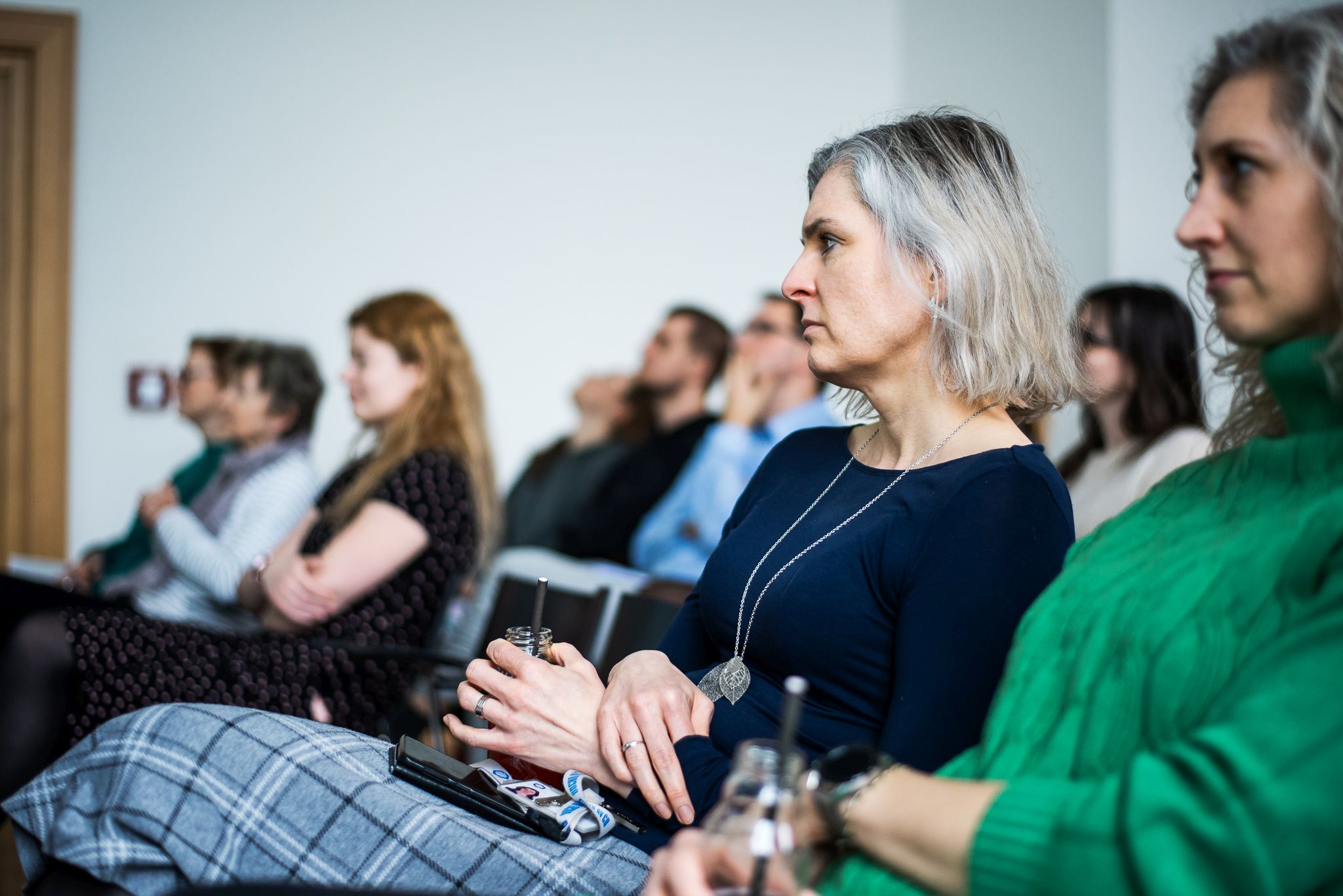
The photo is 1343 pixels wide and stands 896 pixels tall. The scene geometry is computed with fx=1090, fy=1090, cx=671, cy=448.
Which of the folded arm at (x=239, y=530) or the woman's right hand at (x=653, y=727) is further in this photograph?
the folded arm at (x=239, y=530)

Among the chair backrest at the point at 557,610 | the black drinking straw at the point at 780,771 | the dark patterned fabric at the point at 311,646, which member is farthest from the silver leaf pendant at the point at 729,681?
the dark patterned fabric at the point at 311,646

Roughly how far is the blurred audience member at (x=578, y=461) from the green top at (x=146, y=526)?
3.76 feet

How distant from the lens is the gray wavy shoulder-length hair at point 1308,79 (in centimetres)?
77

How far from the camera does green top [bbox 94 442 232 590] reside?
11.9 feet

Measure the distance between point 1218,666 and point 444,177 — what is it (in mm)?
4479

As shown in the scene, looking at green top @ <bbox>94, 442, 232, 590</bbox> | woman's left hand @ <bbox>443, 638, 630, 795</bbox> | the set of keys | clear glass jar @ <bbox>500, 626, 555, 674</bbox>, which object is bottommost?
green top @ <bbox>94, 442, 232, 590</bbox>

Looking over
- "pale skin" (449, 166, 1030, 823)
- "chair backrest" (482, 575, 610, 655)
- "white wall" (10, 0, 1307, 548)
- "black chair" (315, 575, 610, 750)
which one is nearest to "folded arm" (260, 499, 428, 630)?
"black chair" (315, 575, 610, 750)

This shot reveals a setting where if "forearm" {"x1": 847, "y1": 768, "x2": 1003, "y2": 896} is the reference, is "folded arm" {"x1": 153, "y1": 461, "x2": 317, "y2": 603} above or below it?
below

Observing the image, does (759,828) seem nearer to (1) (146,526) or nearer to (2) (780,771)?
(2) (780,771)

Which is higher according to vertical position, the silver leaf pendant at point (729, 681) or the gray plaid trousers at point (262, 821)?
the silver leaf pendant at point (729, 681)

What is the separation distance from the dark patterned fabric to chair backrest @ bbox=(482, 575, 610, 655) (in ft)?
0.43

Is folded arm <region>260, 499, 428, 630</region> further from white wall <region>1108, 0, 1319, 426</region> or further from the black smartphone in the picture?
white wall <region>1108, 0, 1319, 426</region>

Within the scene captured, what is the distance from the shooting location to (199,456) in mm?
3791

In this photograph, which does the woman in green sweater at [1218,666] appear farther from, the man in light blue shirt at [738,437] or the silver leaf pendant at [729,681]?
the man in light blue shirt at [738,437]
